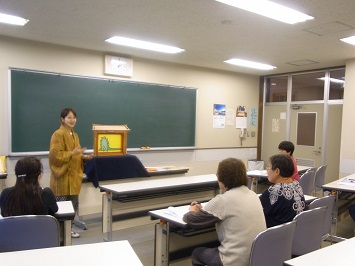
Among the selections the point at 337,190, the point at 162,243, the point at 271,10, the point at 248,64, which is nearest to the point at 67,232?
the point at 162,243

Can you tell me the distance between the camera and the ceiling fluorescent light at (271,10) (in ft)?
9.66

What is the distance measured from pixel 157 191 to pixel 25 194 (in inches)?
62.1

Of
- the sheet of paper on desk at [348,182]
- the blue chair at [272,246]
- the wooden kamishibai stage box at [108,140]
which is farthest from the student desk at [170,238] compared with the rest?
the sheet of paper on desk at [348,182]

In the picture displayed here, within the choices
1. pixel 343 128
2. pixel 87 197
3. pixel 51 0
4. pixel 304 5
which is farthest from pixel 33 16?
pixel 343 128

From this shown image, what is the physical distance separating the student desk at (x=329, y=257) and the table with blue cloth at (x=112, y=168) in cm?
271

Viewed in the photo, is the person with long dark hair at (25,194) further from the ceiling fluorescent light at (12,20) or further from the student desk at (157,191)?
the ceiling fluorescent light at (12,20)

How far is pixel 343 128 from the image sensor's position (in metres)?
5.54

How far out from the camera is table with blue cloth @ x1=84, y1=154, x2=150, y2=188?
3.79 meters

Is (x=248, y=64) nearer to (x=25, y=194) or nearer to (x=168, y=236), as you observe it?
(x=168, y=236)

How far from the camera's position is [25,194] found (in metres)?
2.00

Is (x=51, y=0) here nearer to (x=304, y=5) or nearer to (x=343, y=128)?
(x=304, y=5)

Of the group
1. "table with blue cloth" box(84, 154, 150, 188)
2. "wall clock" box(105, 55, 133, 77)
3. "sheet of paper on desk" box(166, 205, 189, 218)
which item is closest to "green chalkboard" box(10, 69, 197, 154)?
"wall clock" box(105, 55, 133, 77)

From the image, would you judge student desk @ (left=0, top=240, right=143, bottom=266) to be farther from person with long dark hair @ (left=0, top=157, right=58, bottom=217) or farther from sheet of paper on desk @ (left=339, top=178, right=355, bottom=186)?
sheet of paper on desk @ (left=339, top=178, right=355, bottom=186)

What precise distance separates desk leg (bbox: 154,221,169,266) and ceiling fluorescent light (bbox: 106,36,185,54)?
9.38ft
